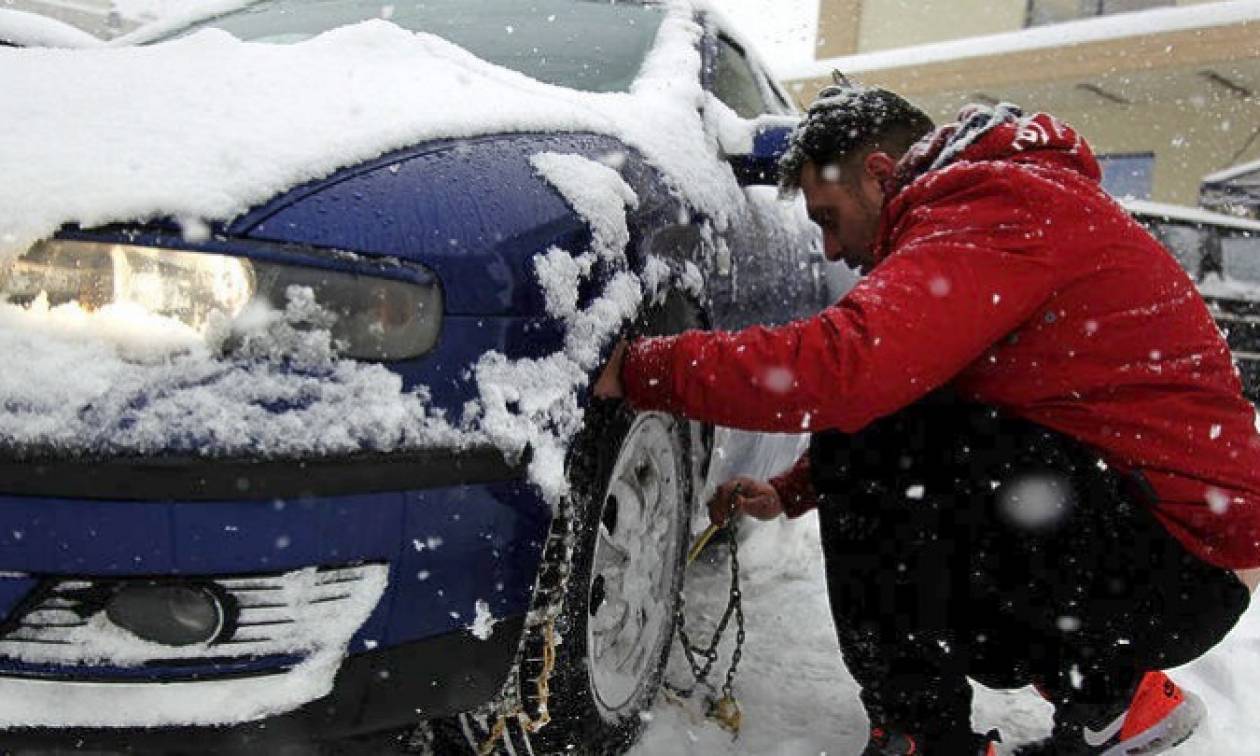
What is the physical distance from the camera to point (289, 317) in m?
1.10

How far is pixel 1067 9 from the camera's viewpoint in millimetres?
13797

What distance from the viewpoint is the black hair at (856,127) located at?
1753 millimetres

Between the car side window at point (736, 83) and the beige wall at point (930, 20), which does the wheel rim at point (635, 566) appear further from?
the beige wall at point (930, 20)

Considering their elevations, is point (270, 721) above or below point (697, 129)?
below

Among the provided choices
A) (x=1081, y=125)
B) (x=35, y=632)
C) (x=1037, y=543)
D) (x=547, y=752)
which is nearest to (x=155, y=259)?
(x=35, y=632)

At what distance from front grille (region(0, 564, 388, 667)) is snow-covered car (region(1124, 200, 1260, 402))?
6.58 metres

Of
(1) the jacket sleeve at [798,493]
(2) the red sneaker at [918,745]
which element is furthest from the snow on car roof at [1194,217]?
(2) the red sneaker at [918,745]

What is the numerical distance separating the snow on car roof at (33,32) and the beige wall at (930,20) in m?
13.9

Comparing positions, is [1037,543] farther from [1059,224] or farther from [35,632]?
[35,632]

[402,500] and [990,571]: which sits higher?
[402,500]

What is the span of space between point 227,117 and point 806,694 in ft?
5.17

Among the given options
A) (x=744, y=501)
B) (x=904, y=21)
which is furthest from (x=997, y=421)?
(x=904, y=21)

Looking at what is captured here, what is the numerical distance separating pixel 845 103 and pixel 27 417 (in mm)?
1362

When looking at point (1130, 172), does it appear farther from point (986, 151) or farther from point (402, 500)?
point (402, 500)
